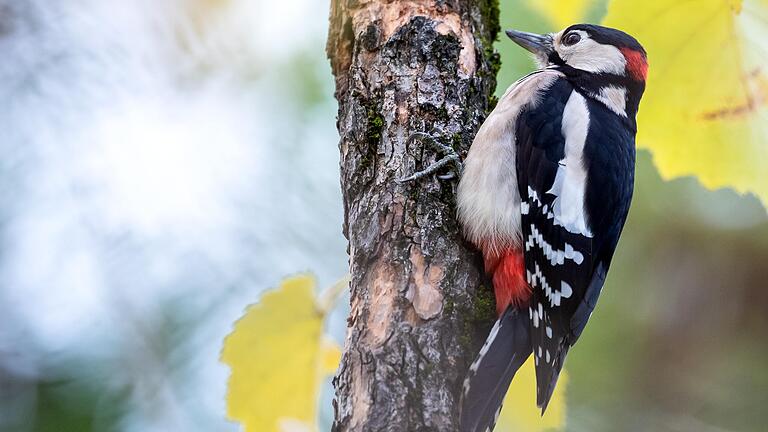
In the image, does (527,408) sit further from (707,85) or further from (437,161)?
(707,85)

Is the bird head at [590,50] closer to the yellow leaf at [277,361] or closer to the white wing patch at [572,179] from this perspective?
the white wing patch at [572,179]

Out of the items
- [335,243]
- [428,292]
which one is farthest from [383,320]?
[335,243]

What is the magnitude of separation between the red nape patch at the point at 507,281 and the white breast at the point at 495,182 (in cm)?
4

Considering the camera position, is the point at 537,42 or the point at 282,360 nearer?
the point at 282,360

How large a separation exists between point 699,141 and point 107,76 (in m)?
2.15

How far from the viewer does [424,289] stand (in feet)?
6.54

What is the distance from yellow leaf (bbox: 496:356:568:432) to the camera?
2.17 meters

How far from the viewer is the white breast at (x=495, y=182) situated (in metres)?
2.28

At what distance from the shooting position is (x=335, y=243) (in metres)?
3.27

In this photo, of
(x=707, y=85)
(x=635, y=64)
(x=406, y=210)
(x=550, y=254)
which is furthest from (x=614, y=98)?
(x=406, y=210)

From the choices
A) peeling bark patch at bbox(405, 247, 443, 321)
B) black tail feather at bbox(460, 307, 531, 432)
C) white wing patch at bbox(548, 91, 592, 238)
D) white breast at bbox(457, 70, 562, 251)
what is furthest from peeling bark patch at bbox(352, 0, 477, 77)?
black tail feather at bbox(460, 307, 531, 432)

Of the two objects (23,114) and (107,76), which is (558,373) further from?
(23,114)

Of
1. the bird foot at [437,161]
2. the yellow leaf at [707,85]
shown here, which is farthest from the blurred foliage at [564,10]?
the bird foot at [437,161]

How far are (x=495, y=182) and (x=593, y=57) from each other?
2.76ft
